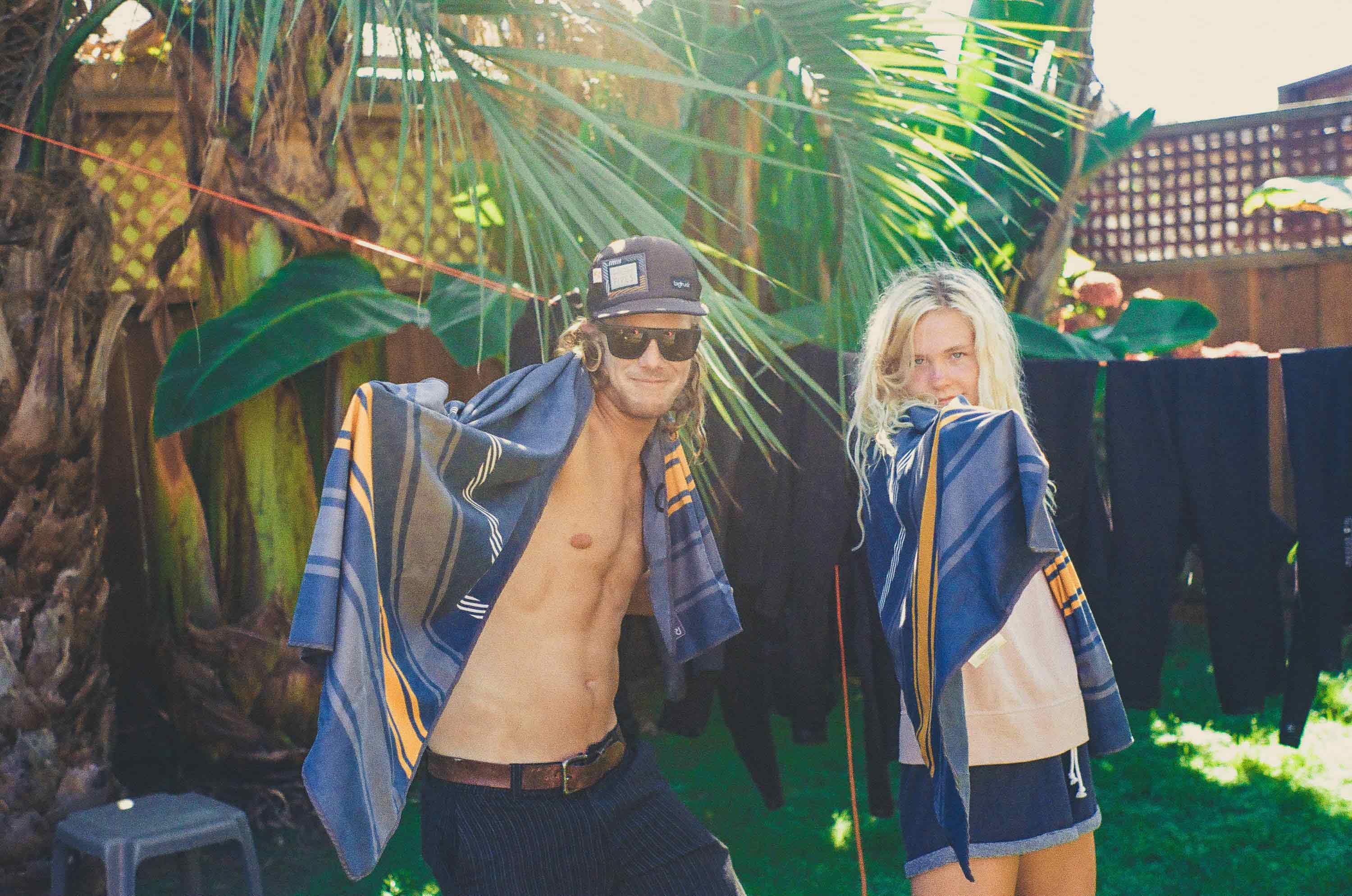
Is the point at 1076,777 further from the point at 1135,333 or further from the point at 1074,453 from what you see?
the point at 1135,333

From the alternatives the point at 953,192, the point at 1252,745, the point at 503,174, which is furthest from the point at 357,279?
the point at 1252,745

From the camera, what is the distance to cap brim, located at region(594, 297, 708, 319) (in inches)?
88.7

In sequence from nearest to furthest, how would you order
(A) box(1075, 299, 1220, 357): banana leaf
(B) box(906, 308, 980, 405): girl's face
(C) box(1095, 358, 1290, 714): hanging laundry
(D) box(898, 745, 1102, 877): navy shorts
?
(D) box(898, 745, 1102, 877): navy shorts → (B) box(906, 308, 980, 405): girl's face → (C) box(1095, 358, 1290, 714): hanging laundry → (A) box(1075, 299, 1220, 357): banana leaf

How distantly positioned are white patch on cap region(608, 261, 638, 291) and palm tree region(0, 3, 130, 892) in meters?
2.09

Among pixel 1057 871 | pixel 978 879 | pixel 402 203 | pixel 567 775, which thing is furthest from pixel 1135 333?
pixel 402 203

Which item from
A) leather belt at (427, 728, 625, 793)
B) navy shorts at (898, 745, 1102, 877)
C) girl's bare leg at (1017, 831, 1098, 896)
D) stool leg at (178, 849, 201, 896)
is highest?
leather belt at (427, 728, 625, 793)

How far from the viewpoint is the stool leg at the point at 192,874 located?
136 inches

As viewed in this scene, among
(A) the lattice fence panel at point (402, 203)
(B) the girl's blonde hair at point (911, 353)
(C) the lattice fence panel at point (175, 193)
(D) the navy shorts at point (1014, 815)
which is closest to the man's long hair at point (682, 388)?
(B) the girl's blonde hair at point (911, 353)

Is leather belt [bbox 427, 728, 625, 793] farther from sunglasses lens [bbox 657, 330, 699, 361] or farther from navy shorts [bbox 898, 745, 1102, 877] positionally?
sunglasses lens [bbox 657, 330, 699, 361]

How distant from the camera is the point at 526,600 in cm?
231

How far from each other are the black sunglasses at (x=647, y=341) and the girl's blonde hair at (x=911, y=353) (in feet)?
1.29

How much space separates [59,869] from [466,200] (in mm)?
2368

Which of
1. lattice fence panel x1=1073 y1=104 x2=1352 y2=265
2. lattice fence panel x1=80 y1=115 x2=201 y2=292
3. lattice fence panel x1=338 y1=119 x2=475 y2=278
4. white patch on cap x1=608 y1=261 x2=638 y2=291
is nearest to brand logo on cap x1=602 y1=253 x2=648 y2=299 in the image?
white patch on cap x1=608 y1=261 x2=638 y2=291

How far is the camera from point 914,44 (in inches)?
124
